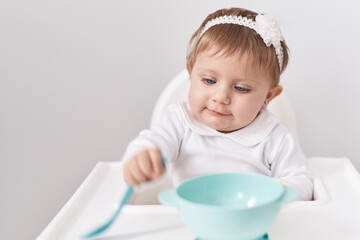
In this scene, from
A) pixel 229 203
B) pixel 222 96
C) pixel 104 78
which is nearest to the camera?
pixel 229 203

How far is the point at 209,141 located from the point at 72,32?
62 cm

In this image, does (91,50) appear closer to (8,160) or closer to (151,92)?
(151,92)

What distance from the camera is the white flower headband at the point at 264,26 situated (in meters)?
0.86

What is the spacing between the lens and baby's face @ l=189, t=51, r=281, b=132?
2.73 ft

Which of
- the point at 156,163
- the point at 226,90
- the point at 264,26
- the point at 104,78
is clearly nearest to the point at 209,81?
the point at 226,90

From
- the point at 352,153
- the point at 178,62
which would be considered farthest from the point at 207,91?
the point at 352,153

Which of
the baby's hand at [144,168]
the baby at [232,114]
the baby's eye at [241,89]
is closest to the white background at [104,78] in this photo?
the baby at [232,114]

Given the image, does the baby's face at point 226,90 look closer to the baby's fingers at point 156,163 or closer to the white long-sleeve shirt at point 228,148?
the white long-sleeve shirt at point 228,148

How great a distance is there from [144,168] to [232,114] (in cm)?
27

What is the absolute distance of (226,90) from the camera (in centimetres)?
83

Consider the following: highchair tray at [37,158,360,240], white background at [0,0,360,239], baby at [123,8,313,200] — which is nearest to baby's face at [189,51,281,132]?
baby at [123,8,313,200]

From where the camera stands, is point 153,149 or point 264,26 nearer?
point 153,149

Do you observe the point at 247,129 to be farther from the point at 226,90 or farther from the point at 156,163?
the point at 156,163

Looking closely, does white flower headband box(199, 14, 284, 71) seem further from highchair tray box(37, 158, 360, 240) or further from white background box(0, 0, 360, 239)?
white background box(0, 0, 360, 239)
